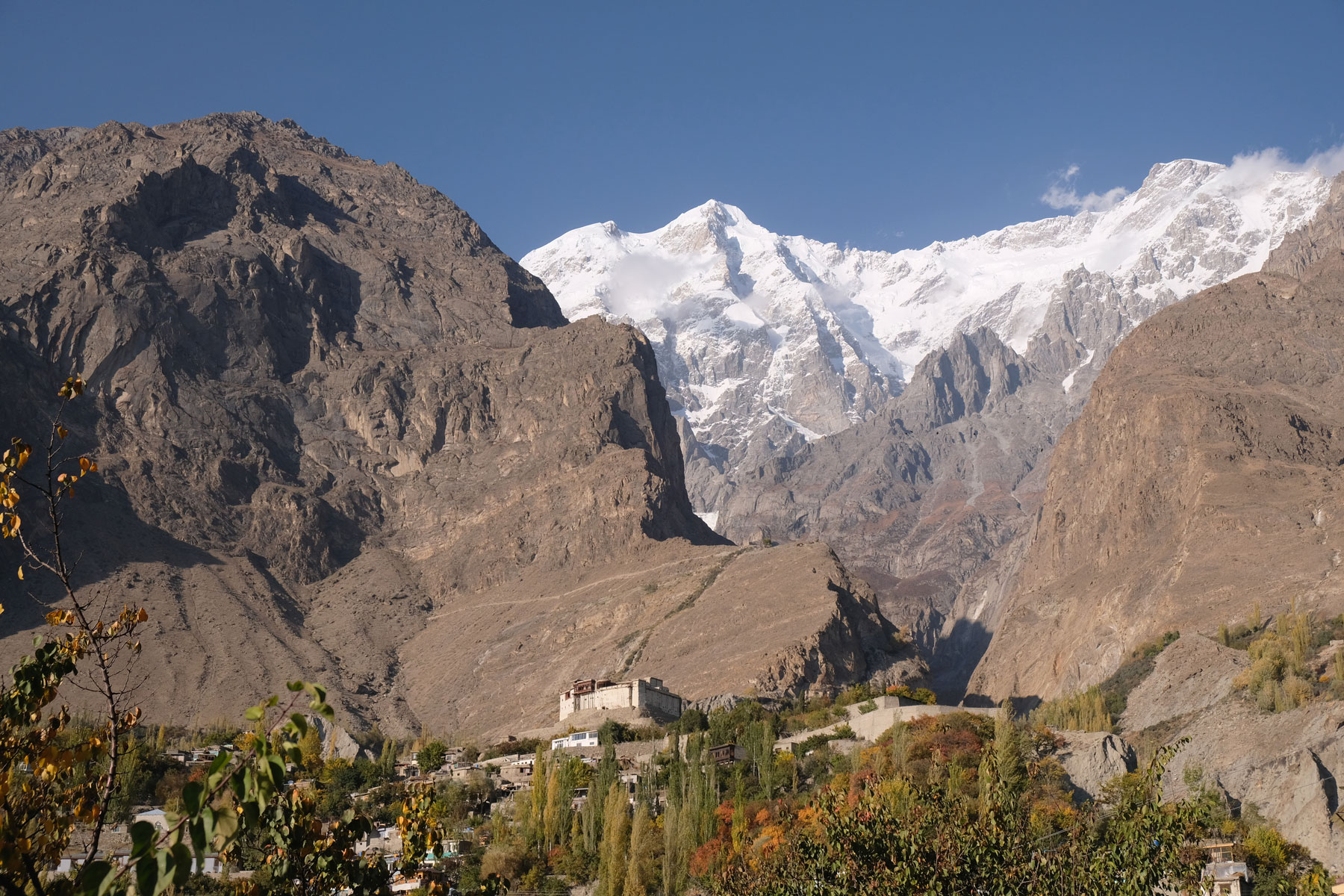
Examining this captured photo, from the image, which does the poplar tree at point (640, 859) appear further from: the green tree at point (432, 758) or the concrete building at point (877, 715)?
the green tree at point (432, 758)

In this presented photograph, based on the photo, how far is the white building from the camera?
10275 cm

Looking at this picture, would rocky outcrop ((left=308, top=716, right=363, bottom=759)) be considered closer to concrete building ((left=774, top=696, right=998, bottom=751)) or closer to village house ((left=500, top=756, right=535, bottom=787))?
village house ((left=500, top=756, right=535, bottom=787))

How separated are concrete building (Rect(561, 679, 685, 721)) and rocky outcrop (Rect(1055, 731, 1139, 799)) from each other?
38.8 meters

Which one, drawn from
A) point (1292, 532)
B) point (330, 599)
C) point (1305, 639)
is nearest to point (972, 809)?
point (1305, 639)

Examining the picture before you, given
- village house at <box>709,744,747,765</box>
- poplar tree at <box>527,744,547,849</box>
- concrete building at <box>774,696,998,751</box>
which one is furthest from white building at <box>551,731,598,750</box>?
poplar tree at <box>527,744,547,849</box>

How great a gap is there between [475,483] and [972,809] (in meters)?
146

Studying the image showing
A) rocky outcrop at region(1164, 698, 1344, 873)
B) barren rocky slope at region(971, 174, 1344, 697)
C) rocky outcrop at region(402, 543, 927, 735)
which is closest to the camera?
rocky outcrop at region(1164, 698, 1344, 873)

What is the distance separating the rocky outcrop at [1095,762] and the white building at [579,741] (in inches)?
1495

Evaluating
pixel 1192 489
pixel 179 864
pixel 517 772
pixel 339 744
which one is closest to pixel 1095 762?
pixel 517 772

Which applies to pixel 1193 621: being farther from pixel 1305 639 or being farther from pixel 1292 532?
pixel 1305 639

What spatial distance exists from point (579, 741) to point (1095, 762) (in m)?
42.6

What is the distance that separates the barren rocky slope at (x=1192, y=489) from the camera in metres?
128

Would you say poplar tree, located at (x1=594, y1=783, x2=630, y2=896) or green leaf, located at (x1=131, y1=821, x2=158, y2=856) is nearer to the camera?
green leaf, located at (x1=131, y1=821, x2=158, y2=856)

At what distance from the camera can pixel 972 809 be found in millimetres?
56312
